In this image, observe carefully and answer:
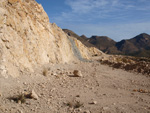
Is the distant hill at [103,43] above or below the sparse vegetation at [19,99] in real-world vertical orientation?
above

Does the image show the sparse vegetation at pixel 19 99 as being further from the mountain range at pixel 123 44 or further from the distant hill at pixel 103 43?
the distant hill at pixel 103 43

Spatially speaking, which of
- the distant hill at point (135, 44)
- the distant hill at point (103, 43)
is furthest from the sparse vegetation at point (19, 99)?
the distant hill at point (135, 44)

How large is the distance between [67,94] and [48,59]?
23.9ft

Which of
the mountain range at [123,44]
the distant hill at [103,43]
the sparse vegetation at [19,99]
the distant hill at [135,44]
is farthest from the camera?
the distant hill at [103,43]

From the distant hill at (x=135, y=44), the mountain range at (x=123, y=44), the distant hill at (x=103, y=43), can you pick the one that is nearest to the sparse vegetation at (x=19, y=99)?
the mountain range at (x=123, y=44)

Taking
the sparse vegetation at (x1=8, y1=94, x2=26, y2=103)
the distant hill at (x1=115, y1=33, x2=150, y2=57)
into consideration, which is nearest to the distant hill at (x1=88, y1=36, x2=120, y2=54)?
the distant hill at (x1=115, y1=33, x2=150, y2=57)

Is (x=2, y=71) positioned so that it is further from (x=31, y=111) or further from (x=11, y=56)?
(x=31, y=111)

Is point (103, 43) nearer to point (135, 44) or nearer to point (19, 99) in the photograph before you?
point (135, 44)

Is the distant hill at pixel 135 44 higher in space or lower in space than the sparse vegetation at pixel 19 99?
higher

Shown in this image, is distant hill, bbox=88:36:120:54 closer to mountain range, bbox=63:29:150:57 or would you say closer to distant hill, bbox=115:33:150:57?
mountain range, bbox=63:29:150:57

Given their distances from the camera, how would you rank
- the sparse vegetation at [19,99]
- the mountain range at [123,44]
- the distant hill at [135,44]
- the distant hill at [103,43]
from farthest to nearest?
1. the distant hill at [103,43]
2. the distant hill at [135,44]
3. the mountain range at [123,44]
4. the sparse vegetation at [19,99]

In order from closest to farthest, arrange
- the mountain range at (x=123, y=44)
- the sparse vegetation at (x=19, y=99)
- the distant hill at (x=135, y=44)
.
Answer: the sparse vegetation at (x=19, y=99) → the mountain range at (x=123, y=44) → the distant hill at (x=135, y=44)

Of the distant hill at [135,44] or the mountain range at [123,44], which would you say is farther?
the distant hill at [135,44]

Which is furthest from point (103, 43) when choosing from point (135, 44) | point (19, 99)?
point (19, 99)
